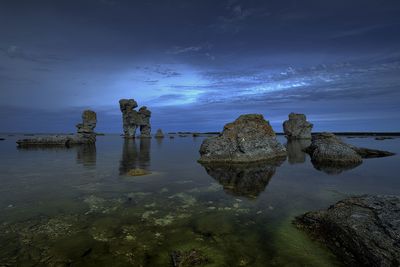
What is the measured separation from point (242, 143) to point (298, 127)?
67434 mm

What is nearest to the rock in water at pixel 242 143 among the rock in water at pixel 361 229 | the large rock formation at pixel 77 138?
the rock in water at pixel 361 229

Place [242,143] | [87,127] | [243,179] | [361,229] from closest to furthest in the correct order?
1. [361,229]
2. [243,179]
3. [242,143]
4. [87,127]

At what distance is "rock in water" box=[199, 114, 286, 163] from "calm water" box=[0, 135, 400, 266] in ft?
25.1

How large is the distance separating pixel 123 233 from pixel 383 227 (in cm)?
675

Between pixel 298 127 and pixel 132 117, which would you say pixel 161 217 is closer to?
pixel 298 127

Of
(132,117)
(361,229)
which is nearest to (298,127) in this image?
(132,117)

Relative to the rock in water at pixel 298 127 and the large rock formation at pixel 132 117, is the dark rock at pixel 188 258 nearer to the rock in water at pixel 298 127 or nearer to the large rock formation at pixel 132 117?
the rock in water at pixel 298 127

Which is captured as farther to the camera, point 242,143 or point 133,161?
point 133,161

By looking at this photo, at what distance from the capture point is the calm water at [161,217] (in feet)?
21.2

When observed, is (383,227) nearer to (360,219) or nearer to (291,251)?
(360,219)

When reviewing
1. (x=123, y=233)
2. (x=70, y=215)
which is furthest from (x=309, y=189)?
(x=70, y=215)

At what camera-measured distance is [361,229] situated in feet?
22.0

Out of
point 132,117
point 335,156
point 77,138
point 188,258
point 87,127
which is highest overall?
point 132,117

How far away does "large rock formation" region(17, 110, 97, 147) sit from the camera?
51688 millimetres
